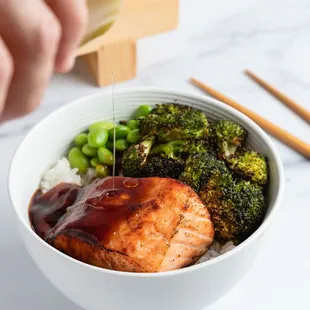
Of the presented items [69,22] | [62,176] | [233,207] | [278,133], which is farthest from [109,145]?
[69,22]

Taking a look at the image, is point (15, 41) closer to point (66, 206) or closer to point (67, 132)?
point (66, 206)

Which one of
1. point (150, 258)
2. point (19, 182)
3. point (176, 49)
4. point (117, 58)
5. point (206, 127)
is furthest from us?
point (176, 49)

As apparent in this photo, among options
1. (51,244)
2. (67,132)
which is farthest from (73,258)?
(67,132)

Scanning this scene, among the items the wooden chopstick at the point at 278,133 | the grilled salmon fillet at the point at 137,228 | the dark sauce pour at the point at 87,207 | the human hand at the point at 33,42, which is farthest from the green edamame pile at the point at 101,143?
the human hand at the point at 33,42

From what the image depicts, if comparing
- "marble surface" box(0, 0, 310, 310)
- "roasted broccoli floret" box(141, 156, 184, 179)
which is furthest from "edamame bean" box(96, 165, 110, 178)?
"marble surface" box(0, 0, 310, 310)

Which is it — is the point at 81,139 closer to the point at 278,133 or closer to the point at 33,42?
the point at 278,133
